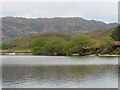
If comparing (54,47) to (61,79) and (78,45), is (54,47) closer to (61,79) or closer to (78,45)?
(78,45)

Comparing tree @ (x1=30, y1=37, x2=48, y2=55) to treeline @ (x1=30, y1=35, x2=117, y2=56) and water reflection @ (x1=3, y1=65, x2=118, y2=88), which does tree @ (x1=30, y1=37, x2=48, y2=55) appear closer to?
treeline @ (x1=30, y1=35, x2=117, y2=56)

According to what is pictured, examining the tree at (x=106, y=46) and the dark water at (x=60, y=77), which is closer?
the dark water at (x=60, y=77)

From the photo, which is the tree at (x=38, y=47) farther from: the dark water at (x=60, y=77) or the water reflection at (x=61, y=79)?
the water reflection at (x=61, y=79)

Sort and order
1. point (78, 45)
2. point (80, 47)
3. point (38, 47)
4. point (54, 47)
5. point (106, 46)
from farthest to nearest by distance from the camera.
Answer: point (38, 47) < point (54, 47) < point (78, 45) < point (80, 47) < point (106, 46)

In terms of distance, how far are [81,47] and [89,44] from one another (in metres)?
4.82

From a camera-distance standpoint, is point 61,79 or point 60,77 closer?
point 61,79

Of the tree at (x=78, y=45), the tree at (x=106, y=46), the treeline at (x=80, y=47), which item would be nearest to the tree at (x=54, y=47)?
the treeline at (x=80, y=47)

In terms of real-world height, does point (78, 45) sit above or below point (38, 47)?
above

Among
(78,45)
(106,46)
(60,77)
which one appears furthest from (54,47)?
(60,77)

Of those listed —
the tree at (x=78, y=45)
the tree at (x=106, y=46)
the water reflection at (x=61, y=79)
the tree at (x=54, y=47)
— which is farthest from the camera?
the tree at (x=54, y=47)

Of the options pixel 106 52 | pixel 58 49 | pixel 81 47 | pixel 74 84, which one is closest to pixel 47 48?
pixel 58 49

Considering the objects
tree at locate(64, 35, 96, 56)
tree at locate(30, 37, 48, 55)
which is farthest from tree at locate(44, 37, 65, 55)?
tree at locate(64, 35, 96, 56)

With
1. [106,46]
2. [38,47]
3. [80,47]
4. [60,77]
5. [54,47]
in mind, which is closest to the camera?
[60,77]

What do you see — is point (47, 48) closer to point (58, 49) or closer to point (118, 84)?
point (58, 49)
